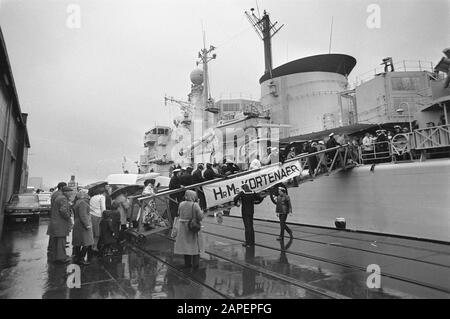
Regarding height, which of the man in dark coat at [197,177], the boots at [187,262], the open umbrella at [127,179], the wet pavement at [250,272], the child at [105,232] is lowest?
the wet pavement at [250,272]

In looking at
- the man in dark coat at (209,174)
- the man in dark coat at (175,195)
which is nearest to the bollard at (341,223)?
the man in dark coat at (209,174)

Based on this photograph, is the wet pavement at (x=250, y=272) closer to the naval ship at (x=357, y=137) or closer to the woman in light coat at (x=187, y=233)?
the woman in light coat at (x=187, y=233)

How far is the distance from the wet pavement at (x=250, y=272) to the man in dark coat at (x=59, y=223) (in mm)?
365

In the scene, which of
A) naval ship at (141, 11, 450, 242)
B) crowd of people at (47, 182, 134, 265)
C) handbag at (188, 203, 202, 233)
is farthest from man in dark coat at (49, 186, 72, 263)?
naval ship at (141, 11, 450, 242)

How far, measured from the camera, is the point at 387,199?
8.84 meters

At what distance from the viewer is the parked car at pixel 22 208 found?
12100 mm

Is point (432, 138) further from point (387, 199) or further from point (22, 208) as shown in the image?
point (22, 208)

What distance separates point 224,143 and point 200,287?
1566 cm

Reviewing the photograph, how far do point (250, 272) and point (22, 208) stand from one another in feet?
39.6

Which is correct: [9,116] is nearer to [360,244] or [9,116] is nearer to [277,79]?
[360,244]

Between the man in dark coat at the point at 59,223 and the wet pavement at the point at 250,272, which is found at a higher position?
the man in dark coat at the point at 59,223

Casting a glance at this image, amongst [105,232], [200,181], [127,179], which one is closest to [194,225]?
[105,232]
